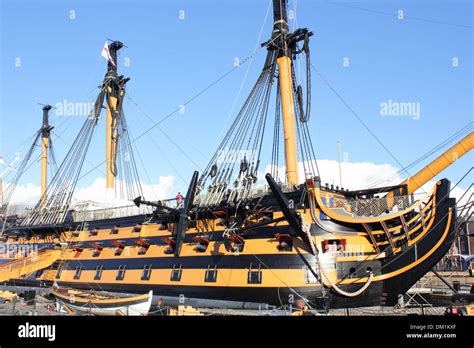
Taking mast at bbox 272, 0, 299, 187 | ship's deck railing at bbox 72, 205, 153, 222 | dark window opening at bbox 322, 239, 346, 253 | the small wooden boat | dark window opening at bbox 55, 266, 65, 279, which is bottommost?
the small wooden boat

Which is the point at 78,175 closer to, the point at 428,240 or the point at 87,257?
the point at 87,257

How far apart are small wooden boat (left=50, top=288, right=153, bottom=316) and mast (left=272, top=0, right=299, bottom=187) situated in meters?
9.81

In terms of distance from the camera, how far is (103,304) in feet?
69.5

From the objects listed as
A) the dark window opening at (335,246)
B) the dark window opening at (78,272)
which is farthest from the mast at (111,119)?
the dark window opening at (335,246)

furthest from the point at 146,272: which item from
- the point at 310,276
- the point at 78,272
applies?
the point at 310,276

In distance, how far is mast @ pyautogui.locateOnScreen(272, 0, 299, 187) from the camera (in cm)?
2427

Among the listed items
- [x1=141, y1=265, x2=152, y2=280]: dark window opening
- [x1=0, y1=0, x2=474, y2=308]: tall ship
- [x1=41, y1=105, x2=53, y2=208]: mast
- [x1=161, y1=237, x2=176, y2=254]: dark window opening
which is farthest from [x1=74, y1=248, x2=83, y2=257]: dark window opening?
[x1=41, y1=105, x2=53, y2=208]: mast

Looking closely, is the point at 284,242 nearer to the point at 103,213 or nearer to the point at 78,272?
the point at 103,213

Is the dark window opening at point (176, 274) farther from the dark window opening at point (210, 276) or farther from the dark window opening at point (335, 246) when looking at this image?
the dark window opening at point (335, 246)

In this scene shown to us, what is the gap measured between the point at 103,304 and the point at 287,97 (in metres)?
15.2

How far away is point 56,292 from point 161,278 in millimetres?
6352

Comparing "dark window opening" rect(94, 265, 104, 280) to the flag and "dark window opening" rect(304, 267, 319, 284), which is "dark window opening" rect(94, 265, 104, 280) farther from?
the flag

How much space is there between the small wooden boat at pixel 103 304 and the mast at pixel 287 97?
9.81 meters

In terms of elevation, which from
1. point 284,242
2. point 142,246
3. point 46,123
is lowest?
point 284,242
